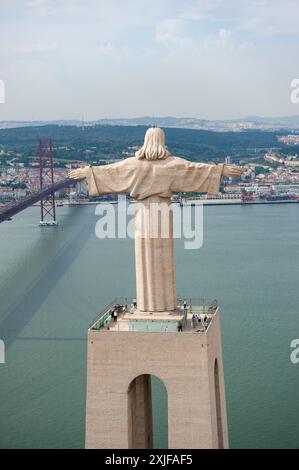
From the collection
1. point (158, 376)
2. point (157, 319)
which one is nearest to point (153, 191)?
point (157, 319)

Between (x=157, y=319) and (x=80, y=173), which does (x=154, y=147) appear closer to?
→ (x=80, y=173)

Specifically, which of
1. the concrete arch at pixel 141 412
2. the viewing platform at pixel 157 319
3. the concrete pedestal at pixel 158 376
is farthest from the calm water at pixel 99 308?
the concrete pedestal at pixel 158 376

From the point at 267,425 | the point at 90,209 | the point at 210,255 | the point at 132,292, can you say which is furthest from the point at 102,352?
the point at 90,209

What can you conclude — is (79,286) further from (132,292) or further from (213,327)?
(213,327)

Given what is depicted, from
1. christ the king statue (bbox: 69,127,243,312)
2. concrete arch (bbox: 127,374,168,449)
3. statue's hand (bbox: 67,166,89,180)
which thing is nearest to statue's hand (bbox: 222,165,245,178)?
christ the king statue (bbox: 69,127,243,312)

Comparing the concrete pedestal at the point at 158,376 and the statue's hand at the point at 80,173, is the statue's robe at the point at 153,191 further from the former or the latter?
the concrete pedestal at the point at 158,376

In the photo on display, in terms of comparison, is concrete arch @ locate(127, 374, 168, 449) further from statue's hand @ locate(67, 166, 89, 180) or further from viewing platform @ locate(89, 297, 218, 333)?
statue's hand @ locate(67, 166, 89, 180)
